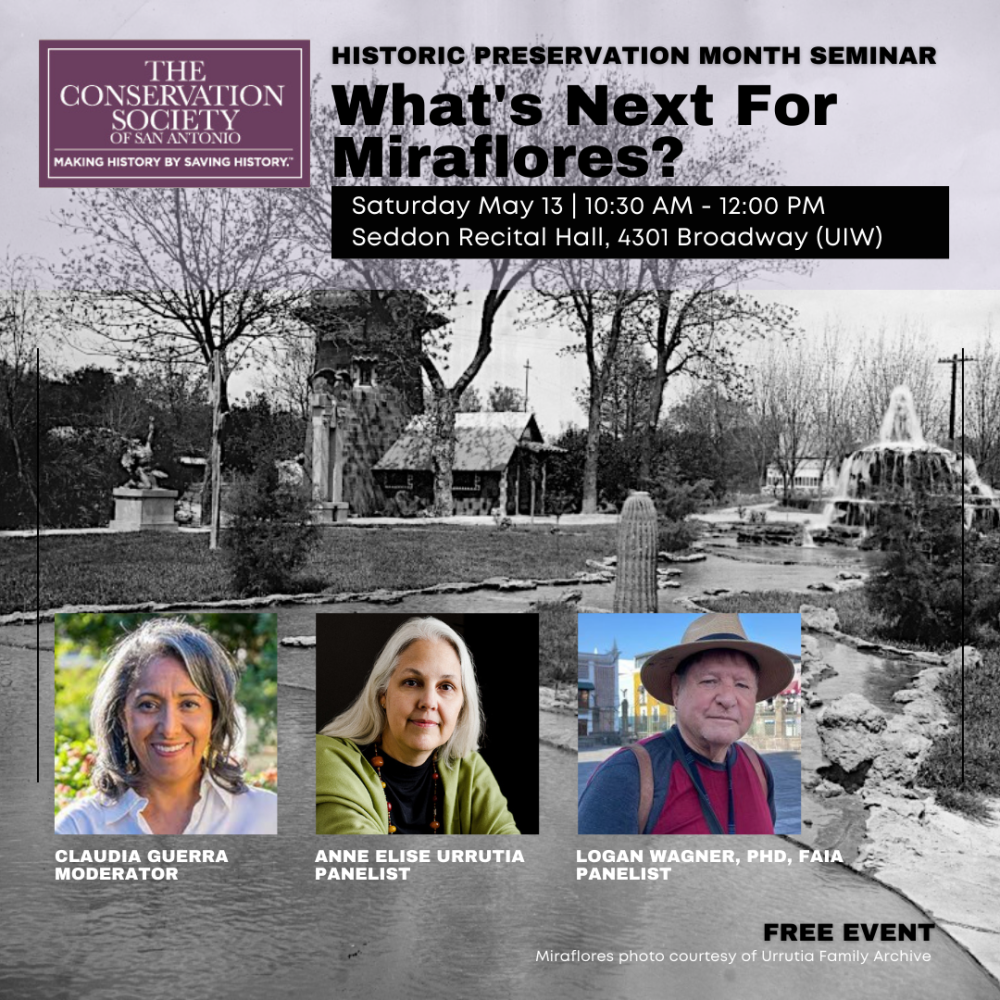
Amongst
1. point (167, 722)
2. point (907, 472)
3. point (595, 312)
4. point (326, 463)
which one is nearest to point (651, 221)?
point (595, 312)

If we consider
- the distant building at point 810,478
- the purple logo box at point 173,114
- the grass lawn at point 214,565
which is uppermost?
the purple logo box at point 173,114

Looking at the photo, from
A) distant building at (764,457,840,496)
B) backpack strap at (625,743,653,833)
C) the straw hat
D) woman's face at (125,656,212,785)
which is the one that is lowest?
backpack strap at (625,743,653,833)

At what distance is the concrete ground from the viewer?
5551 mm

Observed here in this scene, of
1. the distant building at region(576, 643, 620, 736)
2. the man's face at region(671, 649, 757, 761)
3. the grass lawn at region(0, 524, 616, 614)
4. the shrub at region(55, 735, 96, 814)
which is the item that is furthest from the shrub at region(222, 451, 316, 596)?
the man's face at region(671, 649, 757, 761)

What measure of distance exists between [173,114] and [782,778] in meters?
4.80

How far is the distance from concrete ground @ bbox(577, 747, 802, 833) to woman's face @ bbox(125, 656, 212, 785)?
2.01 meters

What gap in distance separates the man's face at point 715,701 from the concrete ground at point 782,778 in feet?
0.84

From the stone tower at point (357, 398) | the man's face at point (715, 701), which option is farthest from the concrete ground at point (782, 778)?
the stone tower at point (357, 398)

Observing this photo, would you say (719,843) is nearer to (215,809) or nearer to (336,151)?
(215,809)

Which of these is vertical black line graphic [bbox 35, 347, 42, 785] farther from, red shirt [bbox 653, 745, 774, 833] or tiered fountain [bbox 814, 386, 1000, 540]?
tiered fountain [bbox 814, 386, 1000, 540]

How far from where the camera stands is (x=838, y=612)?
5887 millimetres

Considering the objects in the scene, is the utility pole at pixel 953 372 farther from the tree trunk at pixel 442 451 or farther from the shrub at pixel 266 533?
the shrub at pixel 266 533

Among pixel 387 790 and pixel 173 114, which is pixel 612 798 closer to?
pixel 387 790

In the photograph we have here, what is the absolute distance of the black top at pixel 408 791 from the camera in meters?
5.47
